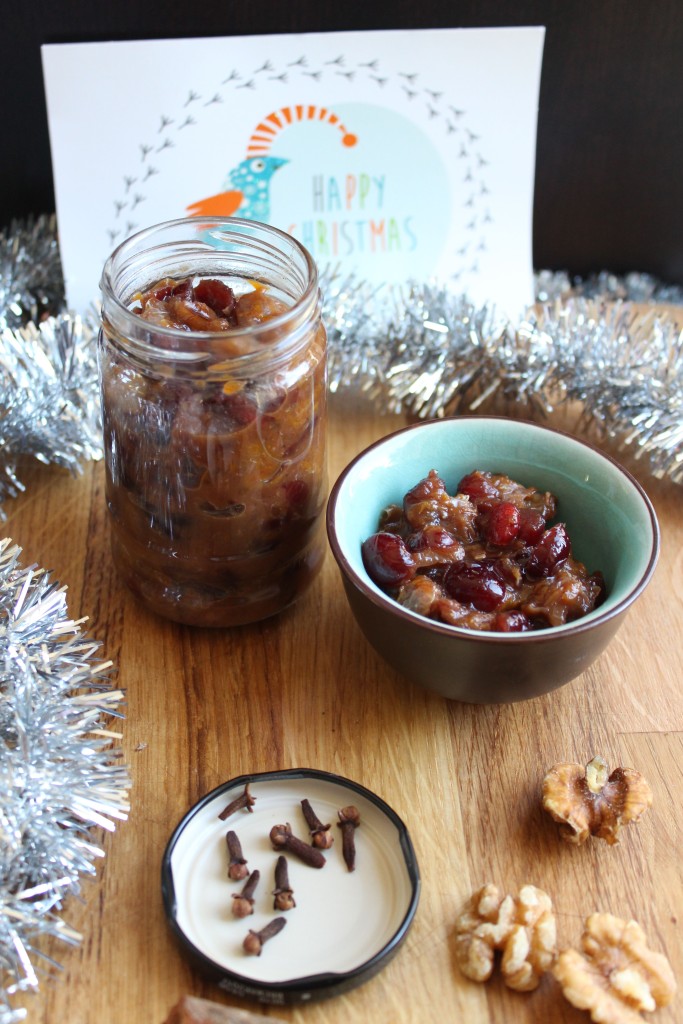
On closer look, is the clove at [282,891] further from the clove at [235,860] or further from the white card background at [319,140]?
the white card background at [319,140]

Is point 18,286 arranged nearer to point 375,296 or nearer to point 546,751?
point 375,296

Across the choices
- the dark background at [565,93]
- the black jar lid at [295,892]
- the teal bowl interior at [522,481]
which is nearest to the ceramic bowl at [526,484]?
the teal bowl interior at [522,481]

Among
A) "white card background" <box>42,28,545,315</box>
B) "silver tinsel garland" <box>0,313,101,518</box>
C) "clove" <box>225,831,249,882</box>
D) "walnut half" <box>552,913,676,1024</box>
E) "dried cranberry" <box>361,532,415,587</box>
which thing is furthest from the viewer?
"white card background" <box>42,28,545,315</box>

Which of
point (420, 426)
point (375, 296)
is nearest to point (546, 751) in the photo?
point (420, 426)

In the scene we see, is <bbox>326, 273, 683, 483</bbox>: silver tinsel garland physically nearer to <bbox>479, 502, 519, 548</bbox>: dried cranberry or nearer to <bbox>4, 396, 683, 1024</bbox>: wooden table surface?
<bbox>4, 396, 683, 1024</bbox>: wooden table surface

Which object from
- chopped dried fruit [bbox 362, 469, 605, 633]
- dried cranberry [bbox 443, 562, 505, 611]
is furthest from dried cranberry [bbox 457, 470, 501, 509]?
dried cranberry [bbox 443, 562, 505, 611]
